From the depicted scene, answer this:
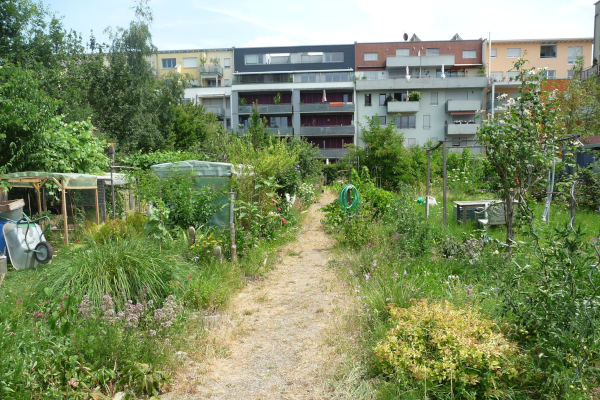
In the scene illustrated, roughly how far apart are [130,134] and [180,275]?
24731 millimetres

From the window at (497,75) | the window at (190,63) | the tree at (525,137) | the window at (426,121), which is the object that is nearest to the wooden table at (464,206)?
the tree at (525,137)

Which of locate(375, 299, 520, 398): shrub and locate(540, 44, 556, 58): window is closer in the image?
locate(375, 299, 520, 398): shrub

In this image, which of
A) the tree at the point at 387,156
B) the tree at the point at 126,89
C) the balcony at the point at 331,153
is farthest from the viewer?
the balcony at the point at 331,153

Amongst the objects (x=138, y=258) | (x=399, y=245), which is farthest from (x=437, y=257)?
(x=138, y=258)

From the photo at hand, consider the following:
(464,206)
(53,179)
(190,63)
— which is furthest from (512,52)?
(53,179)

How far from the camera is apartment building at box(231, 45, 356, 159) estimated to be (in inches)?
1756

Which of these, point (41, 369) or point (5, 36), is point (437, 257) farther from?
point (5, 36)

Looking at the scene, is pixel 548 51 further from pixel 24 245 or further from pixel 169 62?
pixel 24 245

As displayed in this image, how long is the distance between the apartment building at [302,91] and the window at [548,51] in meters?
20.8

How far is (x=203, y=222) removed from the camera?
867 centimetres

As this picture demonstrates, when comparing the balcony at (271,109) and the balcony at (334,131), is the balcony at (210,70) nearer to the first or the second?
the balcony at (271,109)

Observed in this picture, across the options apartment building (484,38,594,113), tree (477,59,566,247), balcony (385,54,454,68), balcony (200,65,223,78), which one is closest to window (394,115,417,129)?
Result: balcony (385,54,454,68)

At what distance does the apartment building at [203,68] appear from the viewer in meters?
50.7

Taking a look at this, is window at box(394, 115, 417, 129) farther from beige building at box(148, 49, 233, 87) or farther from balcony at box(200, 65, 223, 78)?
balcony at box(200, 65, 223, 78)
